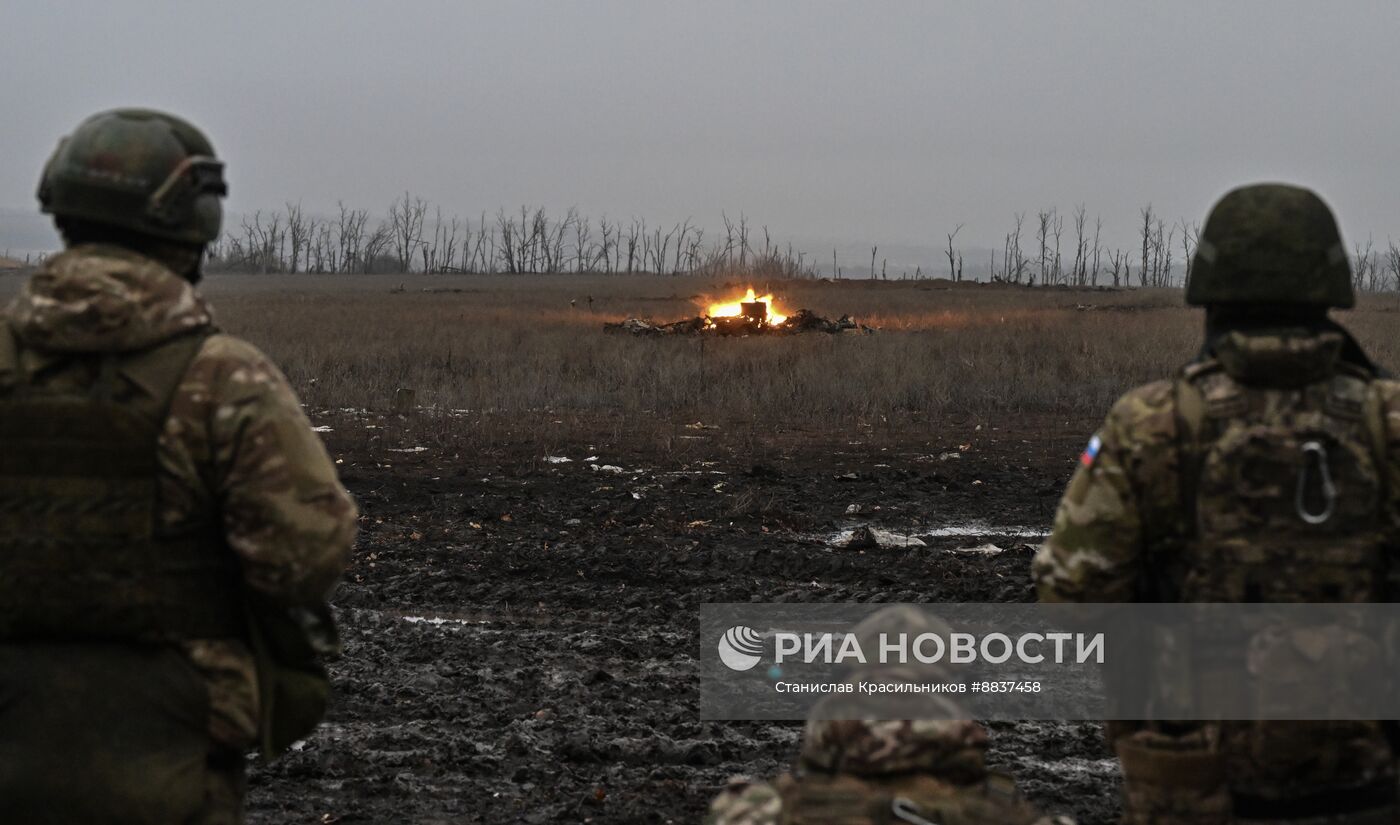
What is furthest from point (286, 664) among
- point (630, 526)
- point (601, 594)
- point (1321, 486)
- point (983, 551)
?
point (630, 526)

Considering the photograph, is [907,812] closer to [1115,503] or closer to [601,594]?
[1115,503]

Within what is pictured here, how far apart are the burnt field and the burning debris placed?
281 centimetres

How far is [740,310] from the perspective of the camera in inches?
1267

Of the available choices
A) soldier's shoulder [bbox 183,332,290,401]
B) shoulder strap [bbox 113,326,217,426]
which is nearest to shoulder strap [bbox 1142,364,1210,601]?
soldier's shoulder [bbox 183,332,290,401]

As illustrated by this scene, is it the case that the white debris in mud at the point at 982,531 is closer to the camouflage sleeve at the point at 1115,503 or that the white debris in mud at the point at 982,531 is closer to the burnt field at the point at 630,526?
the burnt field at the point at 630,526

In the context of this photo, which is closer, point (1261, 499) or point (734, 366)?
point (1261, 499)

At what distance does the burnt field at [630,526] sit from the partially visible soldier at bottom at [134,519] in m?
2.55

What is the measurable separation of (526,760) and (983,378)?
15.6 metres

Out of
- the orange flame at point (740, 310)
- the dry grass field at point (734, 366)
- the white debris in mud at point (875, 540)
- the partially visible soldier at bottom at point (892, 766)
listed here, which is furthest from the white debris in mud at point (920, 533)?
the orange flame at point (740, 310)

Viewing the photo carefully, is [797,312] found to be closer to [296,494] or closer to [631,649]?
[631,649]

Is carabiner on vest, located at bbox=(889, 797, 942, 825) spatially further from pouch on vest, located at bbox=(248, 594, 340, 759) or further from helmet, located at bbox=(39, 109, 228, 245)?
helmet, located at bbox=(39, 109, 228, 245)

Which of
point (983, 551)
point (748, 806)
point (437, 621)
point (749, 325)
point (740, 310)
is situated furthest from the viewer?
point (740, 310)

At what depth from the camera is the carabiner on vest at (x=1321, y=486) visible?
2824 millimetres

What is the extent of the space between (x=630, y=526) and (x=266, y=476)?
7990 millimetres
